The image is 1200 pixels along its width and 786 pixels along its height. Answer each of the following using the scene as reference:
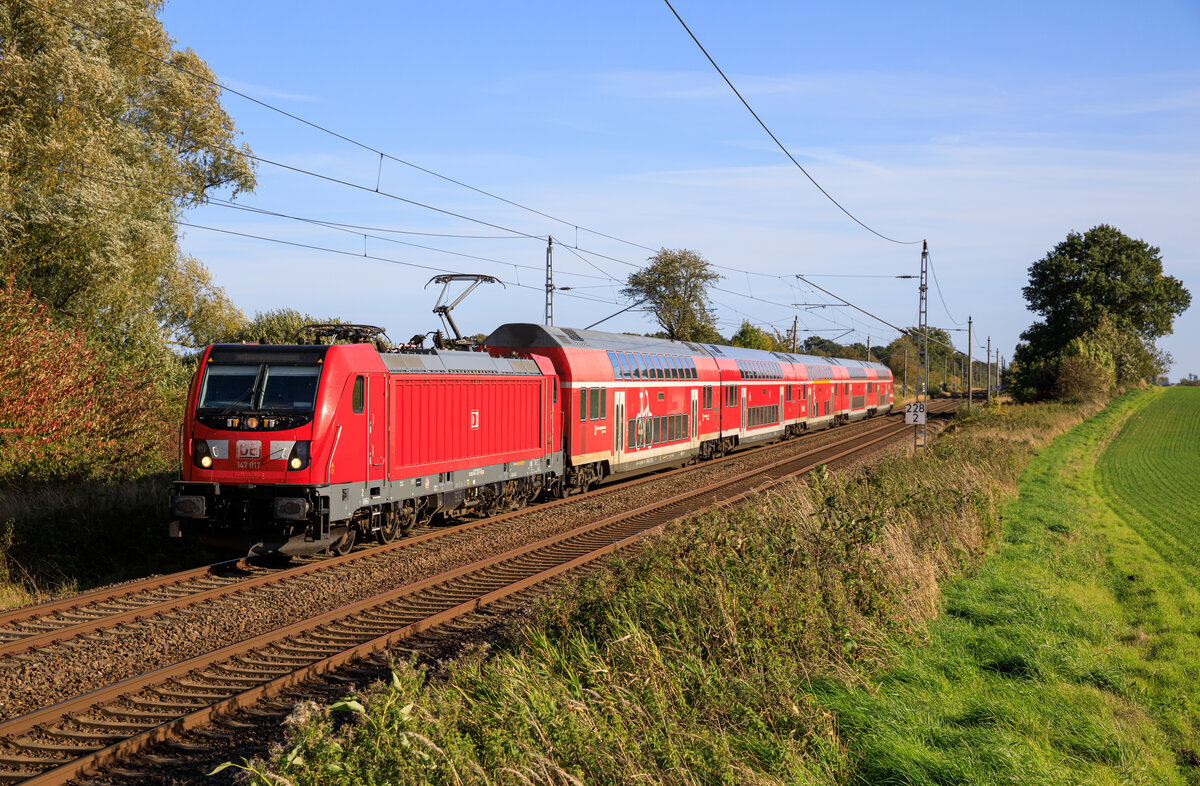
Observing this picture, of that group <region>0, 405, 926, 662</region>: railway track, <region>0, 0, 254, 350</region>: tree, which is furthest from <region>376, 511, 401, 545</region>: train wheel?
<region>0, 0, 254, 350</region>: tree

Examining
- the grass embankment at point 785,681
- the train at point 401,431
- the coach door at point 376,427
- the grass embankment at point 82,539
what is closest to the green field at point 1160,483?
the grass embankment at point 785,681

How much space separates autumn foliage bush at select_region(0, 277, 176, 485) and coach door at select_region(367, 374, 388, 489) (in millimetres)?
7600

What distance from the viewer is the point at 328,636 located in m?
9.71

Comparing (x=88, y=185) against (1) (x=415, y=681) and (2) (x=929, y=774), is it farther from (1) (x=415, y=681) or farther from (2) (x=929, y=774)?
(2) (x=929, y=774)

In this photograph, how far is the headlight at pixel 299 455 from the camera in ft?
40.3

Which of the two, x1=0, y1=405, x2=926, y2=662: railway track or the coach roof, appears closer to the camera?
x1=0, y1=405, x2=926, y2=662: railway track

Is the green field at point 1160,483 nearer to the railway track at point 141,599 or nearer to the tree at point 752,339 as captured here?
the railway track at point 141,599

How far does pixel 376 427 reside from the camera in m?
13.6

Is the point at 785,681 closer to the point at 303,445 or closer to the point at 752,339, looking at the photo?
the point at 303,445

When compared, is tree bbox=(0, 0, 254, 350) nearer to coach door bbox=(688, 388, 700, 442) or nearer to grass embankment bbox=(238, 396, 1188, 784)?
coach door bbox=(688, 388, 700, 442)

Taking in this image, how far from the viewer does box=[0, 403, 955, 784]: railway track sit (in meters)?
6.68

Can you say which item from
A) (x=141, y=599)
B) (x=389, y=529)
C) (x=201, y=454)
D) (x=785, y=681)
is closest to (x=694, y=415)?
(x=389, y=529)

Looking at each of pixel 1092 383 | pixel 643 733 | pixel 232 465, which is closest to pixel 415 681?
pixel 643 733

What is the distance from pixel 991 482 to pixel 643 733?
14.8 metres
